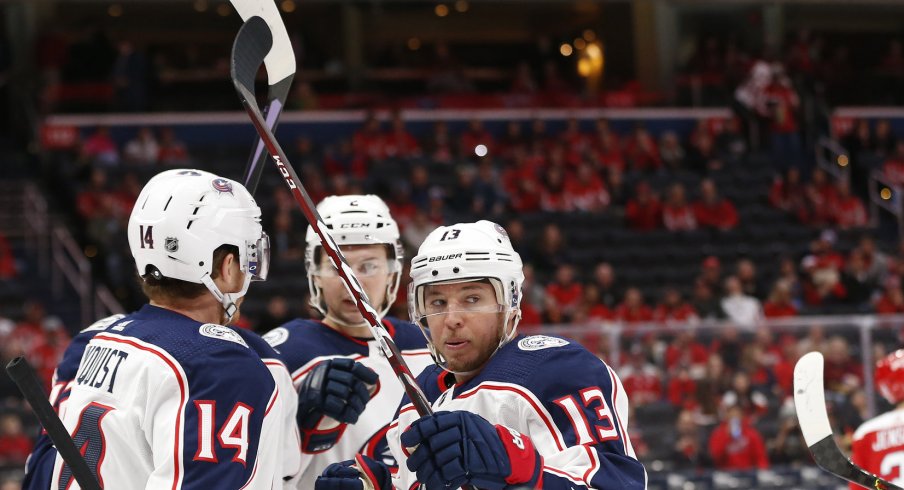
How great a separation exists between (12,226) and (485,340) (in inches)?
369

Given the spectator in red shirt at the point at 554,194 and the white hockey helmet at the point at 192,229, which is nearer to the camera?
the white hockey helmet at the point at 192,229

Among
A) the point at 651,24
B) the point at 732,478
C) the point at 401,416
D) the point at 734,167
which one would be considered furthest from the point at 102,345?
the point at 651,24

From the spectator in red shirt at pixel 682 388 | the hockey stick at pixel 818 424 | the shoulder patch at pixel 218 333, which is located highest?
the shoulder patch at pixel 218 333

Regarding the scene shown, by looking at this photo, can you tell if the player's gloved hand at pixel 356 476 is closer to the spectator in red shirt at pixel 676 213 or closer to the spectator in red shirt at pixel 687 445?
the spectator in red shirt at pixel 687 445

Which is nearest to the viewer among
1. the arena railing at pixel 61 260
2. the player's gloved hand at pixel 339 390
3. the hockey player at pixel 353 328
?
the player's gloved hand at pixel 339 390

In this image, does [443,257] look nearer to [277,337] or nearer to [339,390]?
[339,390]

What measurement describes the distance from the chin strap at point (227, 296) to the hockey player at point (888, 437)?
264 centimetres

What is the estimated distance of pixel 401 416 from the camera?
8.94ft

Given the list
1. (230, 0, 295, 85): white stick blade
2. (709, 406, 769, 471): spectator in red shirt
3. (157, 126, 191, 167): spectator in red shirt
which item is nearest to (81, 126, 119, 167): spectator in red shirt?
(157, 126, 191, 167): spectator in red shirt

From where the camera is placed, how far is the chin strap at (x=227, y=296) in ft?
8.63

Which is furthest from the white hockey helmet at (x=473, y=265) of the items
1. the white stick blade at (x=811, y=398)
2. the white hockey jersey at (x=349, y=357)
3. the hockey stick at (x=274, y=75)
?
the white stick blade at (x=811, y=398)

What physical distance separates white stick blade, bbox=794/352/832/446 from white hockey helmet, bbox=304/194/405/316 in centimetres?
98

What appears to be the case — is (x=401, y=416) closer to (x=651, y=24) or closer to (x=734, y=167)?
(x=734, y=167)

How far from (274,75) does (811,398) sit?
1.44 m
